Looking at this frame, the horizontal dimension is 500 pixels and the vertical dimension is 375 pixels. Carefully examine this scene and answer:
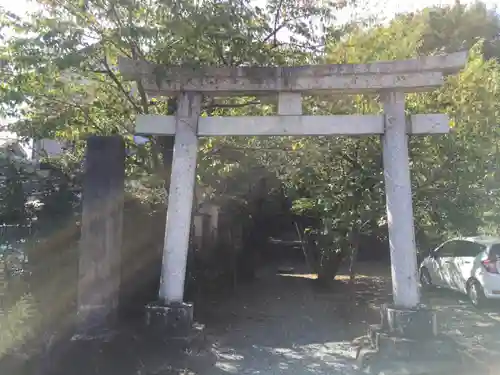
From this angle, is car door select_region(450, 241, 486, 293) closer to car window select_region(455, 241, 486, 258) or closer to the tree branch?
car window select_region(455, 241, 486, 258)

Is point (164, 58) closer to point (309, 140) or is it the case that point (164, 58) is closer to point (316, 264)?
point (309, 140)

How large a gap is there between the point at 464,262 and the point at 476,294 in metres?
0.97

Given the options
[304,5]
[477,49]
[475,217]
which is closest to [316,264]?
[475,217]

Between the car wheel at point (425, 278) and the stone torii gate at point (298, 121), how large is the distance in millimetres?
8105

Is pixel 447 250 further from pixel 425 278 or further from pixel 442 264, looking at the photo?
pixel 425 278

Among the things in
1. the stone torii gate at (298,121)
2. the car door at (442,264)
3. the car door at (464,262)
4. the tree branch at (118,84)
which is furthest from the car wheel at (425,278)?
the tree branch at (118,84)

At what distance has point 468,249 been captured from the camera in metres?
11.8

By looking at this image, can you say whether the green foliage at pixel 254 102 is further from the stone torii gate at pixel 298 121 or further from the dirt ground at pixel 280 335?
the dirt ground at pixel 280 335

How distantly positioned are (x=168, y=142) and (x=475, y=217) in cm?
704

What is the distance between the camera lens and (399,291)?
607cm

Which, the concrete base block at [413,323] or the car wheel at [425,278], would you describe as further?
the car wheel at [425,278]

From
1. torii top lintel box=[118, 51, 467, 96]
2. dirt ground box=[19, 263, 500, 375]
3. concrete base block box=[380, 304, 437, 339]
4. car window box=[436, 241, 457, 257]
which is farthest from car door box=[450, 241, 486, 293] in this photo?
torii top lintel box=[118, 51, 467, 96]

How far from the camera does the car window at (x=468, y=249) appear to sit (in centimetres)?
1125

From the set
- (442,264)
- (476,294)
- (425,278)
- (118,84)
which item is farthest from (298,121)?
(425,278)
